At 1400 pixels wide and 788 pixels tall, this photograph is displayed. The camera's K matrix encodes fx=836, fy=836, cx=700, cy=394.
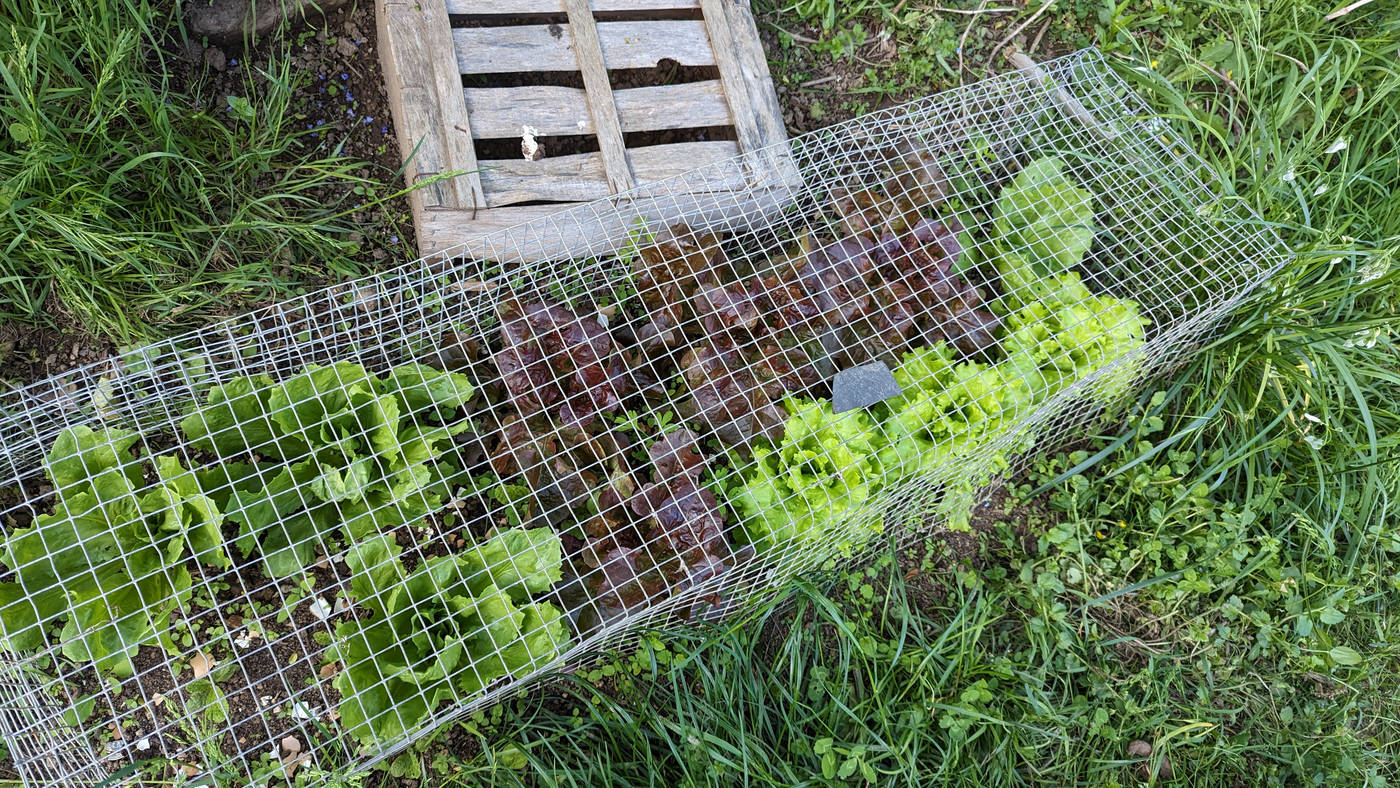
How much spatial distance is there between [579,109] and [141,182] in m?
1.41

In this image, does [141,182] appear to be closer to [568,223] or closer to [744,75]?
[568,223]

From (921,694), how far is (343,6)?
10.4 ft

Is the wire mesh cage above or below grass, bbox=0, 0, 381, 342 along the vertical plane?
below

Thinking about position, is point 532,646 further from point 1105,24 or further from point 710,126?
point 1105,24

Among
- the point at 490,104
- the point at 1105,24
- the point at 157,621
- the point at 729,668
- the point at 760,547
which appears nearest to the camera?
the point at 157,621

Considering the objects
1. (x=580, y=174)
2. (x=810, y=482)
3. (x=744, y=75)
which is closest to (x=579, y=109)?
(x=580, y=174)

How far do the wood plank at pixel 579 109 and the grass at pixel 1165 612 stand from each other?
5.41 feet

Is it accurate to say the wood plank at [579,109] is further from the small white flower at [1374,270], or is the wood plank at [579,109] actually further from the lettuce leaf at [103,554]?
the small white flower at [1374,270]

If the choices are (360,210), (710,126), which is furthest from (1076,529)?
(360,210)

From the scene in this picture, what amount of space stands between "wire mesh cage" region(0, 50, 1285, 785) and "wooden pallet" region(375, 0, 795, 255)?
0.14 metres

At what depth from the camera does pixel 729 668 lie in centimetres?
255

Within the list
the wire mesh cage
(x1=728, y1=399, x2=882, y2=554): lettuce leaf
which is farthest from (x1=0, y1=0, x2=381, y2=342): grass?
(x1=728, y1=399, x2=882, y2=554): lettuce leaf

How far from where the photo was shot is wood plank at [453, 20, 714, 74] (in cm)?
282

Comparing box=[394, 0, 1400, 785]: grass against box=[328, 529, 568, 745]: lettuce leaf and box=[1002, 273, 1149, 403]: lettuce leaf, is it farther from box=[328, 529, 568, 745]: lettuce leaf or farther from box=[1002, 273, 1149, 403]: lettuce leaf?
box=[1002, 273, 1149, 403]: lettuce leaf
